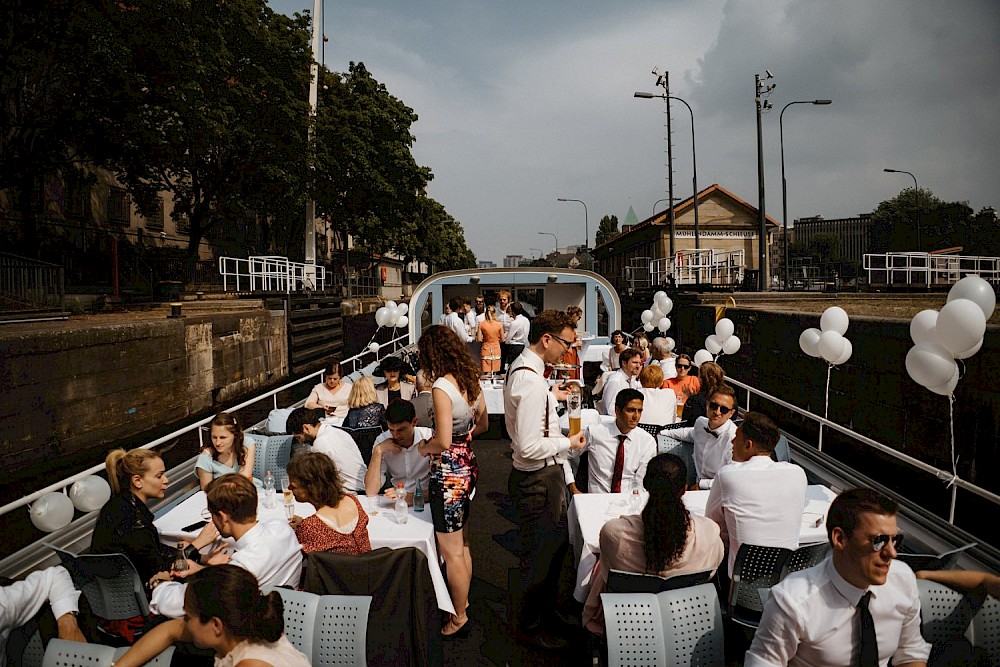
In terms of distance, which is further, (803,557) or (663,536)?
(803,557)

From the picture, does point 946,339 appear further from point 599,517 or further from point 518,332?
point 518,332

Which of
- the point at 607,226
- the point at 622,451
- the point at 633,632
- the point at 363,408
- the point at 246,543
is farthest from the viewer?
the point at 607,226

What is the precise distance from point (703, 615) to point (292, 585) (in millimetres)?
2113

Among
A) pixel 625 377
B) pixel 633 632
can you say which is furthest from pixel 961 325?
pixel 633 632

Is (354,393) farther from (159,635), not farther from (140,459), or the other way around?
(159,635)

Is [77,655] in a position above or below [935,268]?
below

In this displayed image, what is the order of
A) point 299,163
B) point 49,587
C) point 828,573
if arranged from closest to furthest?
point 828,573 < point 49,587 < point 299,163

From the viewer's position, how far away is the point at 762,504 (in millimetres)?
3689

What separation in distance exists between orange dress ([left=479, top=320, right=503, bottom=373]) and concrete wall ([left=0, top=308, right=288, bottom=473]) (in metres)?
8.23

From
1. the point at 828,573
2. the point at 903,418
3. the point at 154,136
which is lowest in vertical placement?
the point at 903,418

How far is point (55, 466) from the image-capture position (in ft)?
40.5

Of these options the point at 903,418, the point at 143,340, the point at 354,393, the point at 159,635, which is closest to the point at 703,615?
the point at 159,635

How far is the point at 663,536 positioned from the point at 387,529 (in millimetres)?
1856

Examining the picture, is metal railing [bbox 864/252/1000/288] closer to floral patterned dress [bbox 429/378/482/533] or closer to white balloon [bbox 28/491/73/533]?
floral patterned dress [bbox 429/378/482/533]
